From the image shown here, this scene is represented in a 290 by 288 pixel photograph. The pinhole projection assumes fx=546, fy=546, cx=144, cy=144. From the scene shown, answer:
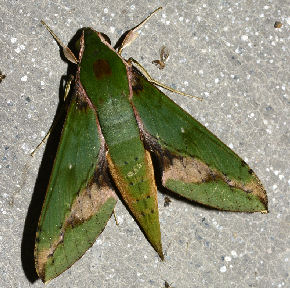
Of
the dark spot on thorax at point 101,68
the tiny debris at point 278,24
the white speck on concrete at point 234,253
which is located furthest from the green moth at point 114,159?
the tiny debris at point 278,24

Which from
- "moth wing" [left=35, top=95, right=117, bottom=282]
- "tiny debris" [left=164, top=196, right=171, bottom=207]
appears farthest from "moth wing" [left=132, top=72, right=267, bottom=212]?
"tiny debris" [left=164, top=196, right=171, bottom=207]

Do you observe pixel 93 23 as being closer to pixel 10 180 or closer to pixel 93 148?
pixel 93 148

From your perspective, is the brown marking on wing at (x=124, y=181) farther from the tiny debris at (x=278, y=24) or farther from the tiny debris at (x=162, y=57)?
the tiny debris at (x=278, y=24)

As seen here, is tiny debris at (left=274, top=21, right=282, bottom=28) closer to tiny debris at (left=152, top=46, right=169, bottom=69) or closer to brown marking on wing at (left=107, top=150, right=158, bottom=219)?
tiny debris at (left=152, top=46, right=169, bottom=69)

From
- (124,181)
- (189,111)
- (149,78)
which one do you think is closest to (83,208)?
(124,181)

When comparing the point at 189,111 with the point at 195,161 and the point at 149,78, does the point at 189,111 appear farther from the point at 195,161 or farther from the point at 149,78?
the point at 195,161

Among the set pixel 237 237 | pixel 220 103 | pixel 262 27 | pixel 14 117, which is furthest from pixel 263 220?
pixel 14 117

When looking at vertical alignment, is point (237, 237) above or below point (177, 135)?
below
